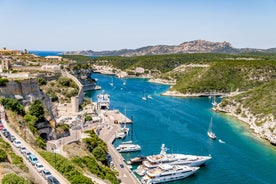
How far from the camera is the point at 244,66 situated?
91.2m

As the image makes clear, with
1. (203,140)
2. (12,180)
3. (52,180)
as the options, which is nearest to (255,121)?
(203,140)

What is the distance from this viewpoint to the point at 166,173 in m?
30.7

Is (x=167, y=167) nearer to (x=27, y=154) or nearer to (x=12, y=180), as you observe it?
(x=27, y=154)

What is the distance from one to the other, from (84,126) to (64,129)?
7385 mm

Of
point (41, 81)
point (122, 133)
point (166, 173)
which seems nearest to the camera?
point (166, 173)

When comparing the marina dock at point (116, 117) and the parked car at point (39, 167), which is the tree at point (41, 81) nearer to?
the marina dock at point (116, 117)

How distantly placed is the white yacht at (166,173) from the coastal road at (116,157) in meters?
→ 1.51

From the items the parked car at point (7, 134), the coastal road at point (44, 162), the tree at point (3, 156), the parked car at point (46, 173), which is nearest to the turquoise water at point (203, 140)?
the coastal road at point (44, 162)

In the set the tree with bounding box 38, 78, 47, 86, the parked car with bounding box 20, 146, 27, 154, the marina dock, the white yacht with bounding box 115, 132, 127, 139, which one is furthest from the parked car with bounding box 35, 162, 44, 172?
the tree with bounding box 38, 78, 47, 86

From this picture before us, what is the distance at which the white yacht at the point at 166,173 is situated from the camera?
29.9 m

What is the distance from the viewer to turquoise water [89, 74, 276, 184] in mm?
32188

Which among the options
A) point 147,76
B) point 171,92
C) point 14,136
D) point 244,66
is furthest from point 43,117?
point 147,76

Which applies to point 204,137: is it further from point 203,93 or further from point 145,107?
point 203,93

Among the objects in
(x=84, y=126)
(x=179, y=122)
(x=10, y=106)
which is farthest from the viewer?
(x=179, y=122)
